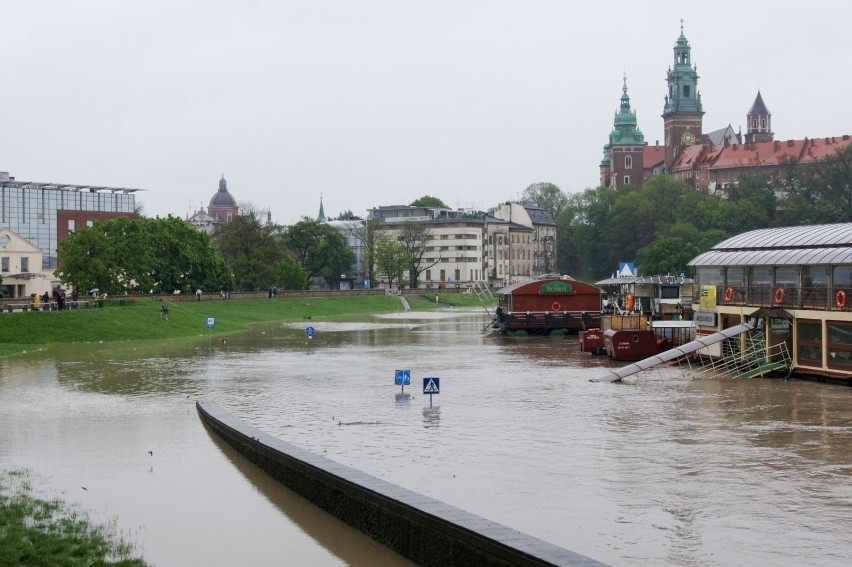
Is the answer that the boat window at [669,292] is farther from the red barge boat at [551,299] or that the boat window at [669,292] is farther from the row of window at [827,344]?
the row of window at [827,344]

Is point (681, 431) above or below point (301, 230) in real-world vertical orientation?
below

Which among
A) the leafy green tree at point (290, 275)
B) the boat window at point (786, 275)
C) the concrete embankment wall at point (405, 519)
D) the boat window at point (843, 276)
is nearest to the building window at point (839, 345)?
the boat window at point (843, 276)

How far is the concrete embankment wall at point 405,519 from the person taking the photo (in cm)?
1705

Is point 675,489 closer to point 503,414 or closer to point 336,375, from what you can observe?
point 503,414

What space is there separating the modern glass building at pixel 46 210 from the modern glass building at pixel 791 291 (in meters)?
135

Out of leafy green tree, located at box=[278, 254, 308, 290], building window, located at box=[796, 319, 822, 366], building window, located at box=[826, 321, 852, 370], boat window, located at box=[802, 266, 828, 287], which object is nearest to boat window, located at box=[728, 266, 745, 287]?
boat window, located at box=[802, 266, 828, 287]

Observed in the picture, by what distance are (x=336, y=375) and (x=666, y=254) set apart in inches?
4156

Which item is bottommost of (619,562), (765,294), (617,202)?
(619,562)

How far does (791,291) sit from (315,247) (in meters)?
128

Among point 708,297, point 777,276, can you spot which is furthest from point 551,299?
point 777,276

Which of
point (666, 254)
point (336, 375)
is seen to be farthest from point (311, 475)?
point (666, 254)

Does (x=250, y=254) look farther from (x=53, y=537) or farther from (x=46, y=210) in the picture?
(x=53, y=537)

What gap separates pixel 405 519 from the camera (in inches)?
786

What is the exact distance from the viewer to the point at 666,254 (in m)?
153
